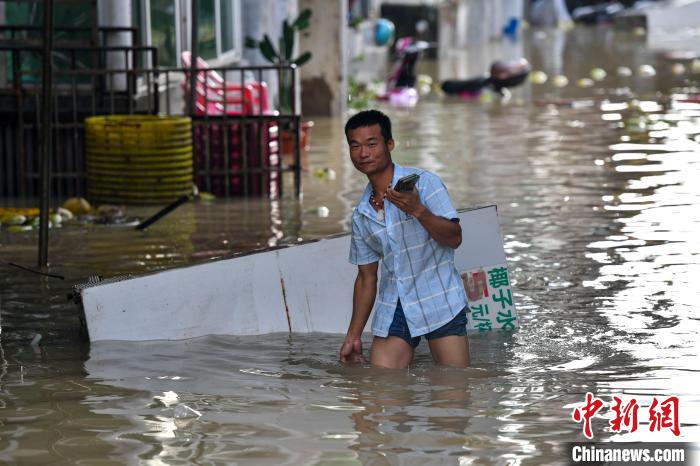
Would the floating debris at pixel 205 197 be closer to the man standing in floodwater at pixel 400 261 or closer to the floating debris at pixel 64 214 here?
the floating debris at pixel 64 214

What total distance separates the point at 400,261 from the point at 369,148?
55 cm

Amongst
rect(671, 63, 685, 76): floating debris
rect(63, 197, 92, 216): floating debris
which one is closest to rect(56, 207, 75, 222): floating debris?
rect(63, 197, 92, 216): floating debris

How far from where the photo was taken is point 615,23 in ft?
190

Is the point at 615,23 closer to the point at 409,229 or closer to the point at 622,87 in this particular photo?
the point at 622,87

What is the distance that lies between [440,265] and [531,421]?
850mm

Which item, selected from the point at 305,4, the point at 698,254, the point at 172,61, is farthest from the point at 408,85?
the point at 698,254

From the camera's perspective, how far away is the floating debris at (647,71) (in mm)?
31281

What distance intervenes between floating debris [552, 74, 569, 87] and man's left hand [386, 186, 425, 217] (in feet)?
78.0

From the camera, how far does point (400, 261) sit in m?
6.35

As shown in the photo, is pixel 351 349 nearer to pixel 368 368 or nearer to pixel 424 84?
pixel 368 368

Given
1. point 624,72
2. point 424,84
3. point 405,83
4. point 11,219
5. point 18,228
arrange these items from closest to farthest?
1. point 18,228
2. point 11,219
3. point 405,83
4. point 424,84
5. point 624,72

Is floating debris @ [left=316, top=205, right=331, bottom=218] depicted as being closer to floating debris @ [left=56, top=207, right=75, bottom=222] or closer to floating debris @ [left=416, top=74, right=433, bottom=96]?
floating debris @ [left=56, top=207, right=75, bottom=222]

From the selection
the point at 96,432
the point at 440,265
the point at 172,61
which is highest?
the point at 172,61

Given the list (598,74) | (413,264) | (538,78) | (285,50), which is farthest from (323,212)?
(598,74)
